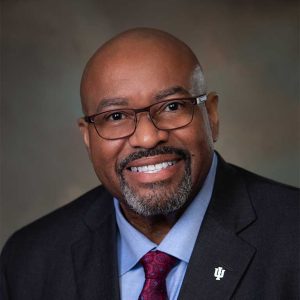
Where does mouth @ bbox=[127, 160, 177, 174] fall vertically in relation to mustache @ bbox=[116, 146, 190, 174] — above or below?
below

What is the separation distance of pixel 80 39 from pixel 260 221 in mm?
2316

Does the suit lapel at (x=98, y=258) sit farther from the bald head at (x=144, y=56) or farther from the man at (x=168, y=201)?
the bald head at (x=144, y=56)

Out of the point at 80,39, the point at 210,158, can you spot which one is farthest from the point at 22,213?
the point at 210,158

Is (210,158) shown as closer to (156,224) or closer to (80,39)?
(156,224)

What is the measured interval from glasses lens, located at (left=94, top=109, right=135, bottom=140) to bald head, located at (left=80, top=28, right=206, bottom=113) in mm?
146

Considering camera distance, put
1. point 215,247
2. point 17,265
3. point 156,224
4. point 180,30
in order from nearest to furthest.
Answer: point 215,247 < point 156,224 < point 17,265 < point 180,30

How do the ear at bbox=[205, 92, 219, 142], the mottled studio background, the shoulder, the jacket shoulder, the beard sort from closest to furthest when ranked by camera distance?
the beard < the shoulder < the ear at bbox=[205, 92, 219, 142] < the jacket shoulder < the mottled studio background

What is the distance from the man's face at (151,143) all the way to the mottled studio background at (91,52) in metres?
1.67

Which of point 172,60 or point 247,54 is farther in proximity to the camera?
point 247,54

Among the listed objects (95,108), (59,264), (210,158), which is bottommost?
(59,264)

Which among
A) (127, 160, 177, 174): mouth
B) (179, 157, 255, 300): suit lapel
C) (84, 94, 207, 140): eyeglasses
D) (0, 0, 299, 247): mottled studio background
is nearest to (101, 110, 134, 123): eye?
(84, 94, 207, 140): eyeglasses

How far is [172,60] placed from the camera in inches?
139

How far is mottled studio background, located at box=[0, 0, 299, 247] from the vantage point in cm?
521

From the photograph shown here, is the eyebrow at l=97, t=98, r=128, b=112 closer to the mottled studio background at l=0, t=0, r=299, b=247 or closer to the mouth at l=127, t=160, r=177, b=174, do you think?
the mouth at l=127, t=160, r=177, b=174
